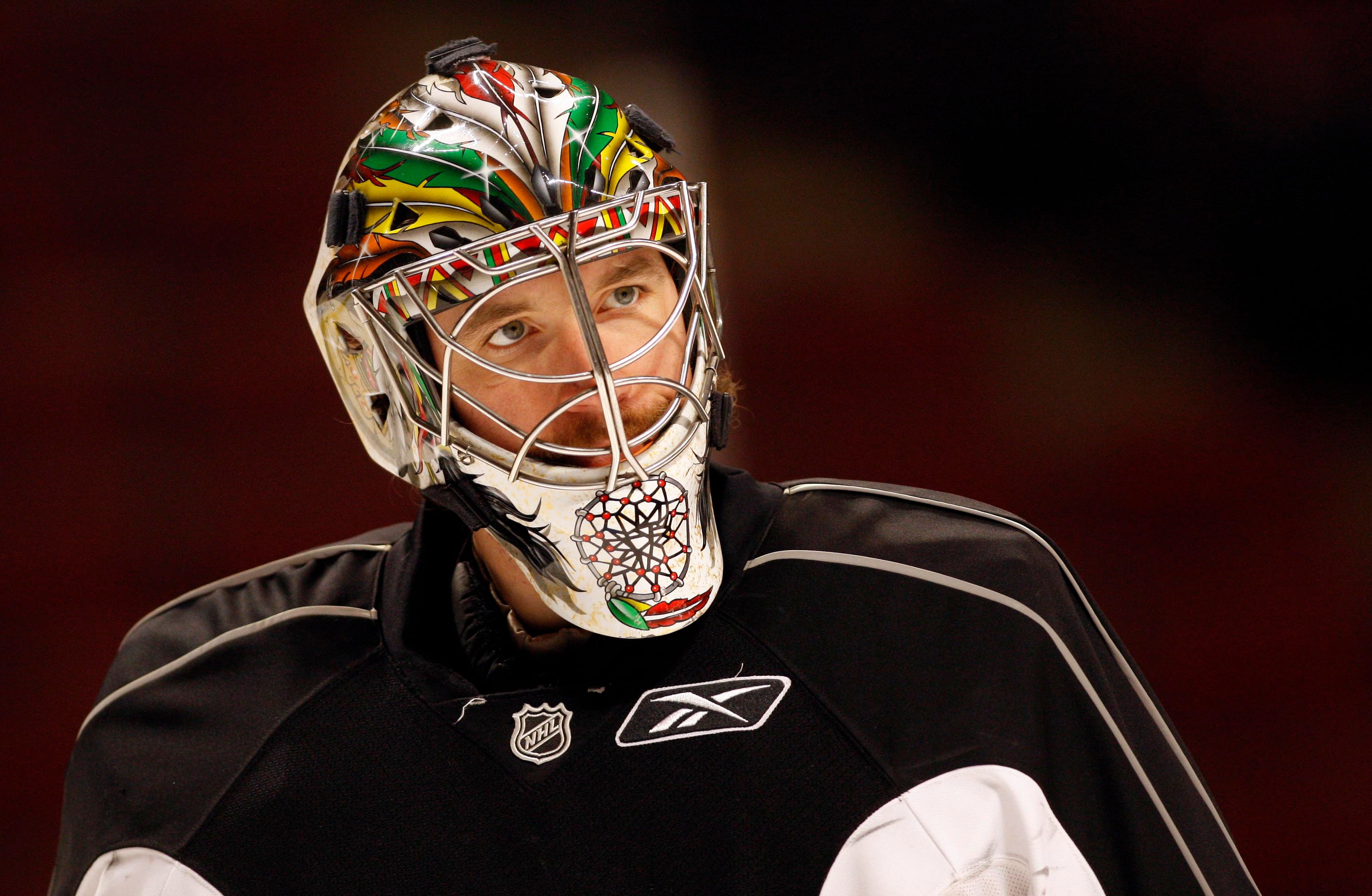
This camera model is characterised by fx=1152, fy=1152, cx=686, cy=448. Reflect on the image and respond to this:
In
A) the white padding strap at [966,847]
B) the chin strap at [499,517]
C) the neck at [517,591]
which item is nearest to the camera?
the white padding strap at [966,847]

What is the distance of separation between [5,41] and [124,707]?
1.24m

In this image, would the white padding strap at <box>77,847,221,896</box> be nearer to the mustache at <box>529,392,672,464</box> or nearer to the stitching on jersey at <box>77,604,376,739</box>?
the stitching on jersey at <box>77,604,376,739</box>

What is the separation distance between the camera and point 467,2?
1.91 metres

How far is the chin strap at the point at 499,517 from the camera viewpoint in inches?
42.8

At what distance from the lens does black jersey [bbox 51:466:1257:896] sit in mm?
1010

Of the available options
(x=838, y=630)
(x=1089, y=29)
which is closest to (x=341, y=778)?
(x=838, y=630)

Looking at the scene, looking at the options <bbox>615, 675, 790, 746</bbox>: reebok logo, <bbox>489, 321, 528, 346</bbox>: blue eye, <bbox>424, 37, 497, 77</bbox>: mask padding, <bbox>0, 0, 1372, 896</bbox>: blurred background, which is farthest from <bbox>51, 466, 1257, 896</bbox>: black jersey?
<bbox>0, 0, 1372, 896</bbox>: blurred background

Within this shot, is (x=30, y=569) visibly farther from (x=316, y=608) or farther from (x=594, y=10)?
(x=594, y=10)

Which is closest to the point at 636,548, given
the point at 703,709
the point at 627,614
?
the point at 627,614

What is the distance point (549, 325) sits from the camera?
3.53ft

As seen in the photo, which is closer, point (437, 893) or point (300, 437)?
point (437, 893)

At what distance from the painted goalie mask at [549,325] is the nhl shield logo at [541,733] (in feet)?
0.30

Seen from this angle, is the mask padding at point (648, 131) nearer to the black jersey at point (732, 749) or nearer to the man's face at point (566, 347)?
the man's face at point (566, 347)

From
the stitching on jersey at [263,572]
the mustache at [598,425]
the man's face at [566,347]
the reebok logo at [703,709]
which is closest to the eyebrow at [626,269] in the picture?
the man's face at [566,347]
